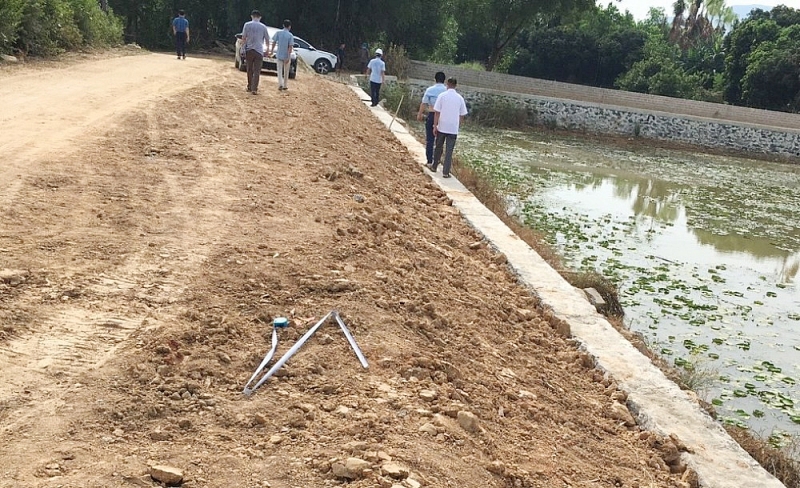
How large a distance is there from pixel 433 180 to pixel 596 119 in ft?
73.2

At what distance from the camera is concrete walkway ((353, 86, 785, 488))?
468 cm

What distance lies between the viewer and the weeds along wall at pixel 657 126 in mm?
32594

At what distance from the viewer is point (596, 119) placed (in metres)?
32.8

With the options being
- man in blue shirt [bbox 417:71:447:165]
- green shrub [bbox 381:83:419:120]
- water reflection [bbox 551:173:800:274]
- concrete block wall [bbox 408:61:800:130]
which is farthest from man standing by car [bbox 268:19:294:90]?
concrete block wall [bbox 408:61:800:130]

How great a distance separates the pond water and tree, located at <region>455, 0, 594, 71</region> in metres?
13.2

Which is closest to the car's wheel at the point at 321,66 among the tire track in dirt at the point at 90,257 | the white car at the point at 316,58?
the white car at the point at 316,58

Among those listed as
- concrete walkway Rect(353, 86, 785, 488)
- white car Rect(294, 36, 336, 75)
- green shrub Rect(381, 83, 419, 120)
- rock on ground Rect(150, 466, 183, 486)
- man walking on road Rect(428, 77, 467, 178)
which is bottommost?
concrete walkway Rect(353, 86, 785, 488)

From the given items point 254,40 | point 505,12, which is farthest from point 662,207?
point 505,12

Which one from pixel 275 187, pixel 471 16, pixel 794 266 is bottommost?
pixel 794 266

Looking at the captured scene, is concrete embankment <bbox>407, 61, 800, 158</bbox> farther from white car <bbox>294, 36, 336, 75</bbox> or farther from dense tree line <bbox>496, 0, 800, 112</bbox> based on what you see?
dense tree line <bbox>496, 0, 800, 112</bbox>

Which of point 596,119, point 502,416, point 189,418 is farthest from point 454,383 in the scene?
point 596,119

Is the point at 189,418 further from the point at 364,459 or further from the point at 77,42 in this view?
the point at 77,42

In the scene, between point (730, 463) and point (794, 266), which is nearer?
point (730, 463)

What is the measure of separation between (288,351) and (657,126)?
31113mm
